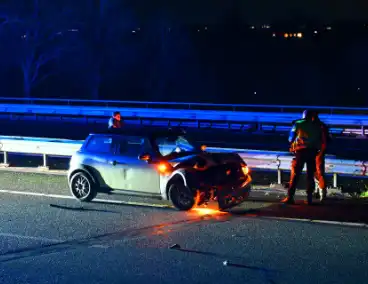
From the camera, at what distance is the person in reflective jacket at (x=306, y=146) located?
1055cm

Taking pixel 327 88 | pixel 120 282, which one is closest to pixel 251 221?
pixel 120 282

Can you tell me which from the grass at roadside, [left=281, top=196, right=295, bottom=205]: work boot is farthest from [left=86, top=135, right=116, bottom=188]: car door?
[left=281, top=196, right=295, bottom=205]: work boot

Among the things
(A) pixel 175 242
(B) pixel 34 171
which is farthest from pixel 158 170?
(B) pixel 34 171

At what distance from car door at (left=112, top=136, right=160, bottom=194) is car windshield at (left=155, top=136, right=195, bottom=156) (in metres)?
0.43

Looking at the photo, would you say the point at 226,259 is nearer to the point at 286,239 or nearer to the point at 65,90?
the point at 286,239

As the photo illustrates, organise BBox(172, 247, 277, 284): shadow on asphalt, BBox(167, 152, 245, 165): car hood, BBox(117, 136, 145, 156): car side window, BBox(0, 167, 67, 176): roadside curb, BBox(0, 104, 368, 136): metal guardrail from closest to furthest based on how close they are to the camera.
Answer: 1. BBox(172, 247, 277, 284): shadow on asphalt
2. BBox(167, 152, 245, 165): car hood
3. BBox(117, 136, 145, 156): car side window
4. BBox(0, 167, 67, 176): roadside curb
5. BBox(0, 104, 368, 136): metal guardrail

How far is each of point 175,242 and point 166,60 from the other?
3966 centimetres

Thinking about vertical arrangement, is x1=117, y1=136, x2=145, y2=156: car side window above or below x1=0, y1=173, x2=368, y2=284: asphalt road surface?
above

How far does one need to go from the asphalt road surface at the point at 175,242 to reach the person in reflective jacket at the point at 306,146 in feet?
1.43

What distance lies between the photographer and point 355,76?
55.0m

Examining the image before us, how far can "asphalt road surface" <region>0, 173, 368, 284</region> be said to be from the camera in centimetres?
649

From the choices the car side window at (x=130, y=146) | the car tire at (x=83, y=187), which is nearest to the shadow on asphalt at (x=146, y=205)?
the car tire at (x=83, y=187)

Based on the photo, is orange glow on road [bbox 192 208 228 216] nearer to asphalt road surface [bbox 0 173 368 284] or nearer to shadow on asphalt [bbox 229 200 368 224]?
asphalt road surface [bbox 0 173 368 284]

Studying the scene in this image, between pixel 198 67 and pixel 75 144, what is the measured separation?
42.8 meters
